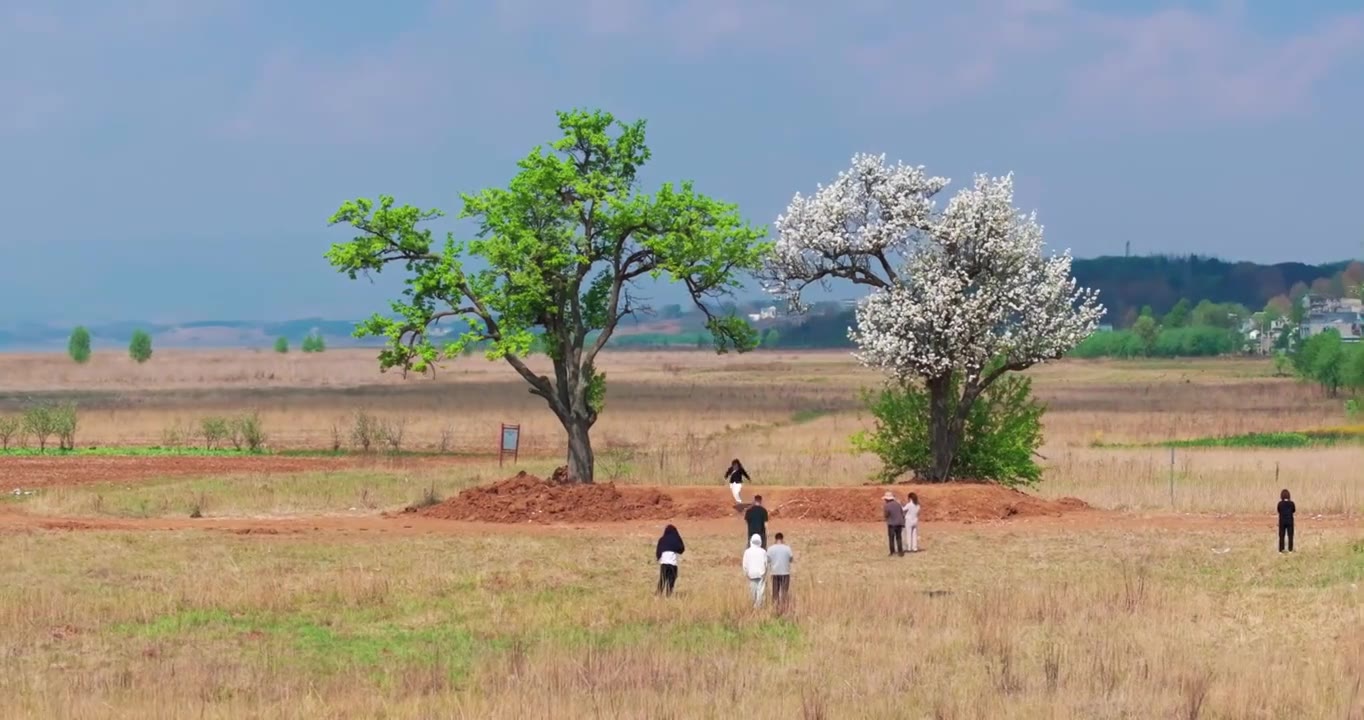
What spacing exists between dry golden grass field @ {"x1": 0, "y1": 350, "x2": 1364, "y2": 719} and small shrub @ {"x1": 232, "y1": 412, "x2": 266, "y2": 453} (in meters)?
5.20

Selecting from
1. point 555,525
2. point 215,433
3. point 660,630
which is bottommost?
point 555,525

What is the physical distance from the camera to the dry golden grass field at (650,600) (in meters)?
17.0

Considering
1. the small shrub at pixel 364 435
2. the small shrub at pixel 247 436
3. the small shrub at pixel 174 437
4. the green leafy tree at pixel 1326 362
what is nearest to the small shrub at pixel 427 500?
the small shrub at pixel 364 435

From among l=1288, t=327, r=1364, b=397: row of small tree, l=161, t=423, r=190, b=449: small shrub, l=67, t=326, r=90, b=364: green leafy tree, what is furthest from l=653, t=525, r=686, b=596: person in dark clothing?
l=67, t=326, r=90, b=364: green leafy tree

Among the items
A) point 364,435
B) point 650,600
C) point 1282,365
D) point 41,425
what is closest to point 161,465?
point 364,435

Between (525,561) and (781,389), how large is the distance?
90.0m

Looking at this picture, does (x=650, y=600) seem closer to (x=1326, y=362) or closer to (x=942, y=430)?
(x=942, y=430)

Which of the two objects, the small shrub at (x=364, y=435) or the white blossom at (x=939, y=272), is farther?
the small shrub at (x=364, y=435)

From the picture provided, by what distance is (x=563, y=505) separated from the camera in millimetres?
37688

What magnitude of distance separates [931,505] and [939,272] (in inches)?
230

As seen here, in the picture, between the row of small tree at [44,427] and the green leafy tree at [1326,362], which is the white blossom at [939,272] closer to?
the row of small tree at [44,427]

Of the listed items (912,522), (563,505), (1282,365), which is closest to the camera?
(912,522)

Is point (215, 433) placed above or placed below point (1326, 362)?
below

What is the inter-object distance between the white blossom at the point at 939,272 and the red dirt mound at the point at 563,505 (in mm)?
6250
